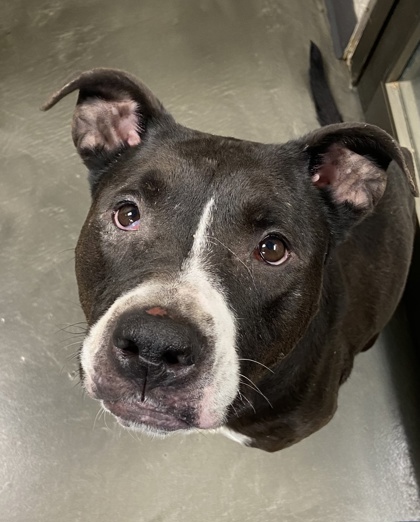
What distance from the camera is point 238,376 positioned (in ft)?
5.48

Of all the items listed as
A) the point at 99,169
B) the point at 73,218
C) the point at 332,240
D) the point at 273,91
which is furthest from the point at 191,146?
the point at 273,91

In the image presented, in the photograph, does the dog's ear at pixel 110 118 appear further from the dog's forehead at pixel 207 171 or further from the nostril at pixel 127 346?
the nostril at pixel 127 346

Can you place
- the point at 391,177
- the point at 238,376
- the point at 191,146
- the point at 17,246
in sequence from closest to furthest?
the point at 238,376, the point at 191,146, the point at 391,177, the point at 17,246

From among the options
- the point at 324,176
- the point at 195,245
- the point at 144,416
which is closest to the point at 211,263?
the point at 195,245

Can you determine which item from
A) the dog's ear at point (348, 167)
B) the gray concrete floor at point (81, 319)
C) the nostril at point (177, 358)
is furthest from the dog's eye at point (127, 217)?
the gray concrete floor at point (81, 319)

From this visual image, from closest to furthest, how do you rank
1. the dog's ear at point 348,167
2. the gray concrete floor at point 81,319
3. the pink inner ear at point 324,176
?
the dog's ear at point 348,167
the pink inner ear at point 324,176
the gray concrete floor at point 81,319

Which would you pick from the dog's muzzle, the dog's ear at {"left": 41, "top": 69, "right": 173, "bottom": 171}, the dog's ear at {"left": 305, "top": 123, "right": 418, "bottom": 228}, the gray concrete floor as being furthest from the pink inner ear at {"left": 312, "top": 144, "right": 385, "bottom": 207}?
the gray concrete floor

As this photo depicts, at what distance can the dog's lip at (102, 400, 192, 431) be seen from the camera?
1.59m

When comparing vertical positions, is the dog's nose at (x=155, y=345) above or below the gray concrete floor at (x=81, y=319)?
above

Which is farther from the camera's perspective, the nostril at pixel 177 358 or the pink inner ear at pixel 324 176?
the pink inner ear at pixel 324 176

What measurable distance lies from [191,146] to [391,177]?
120 cm

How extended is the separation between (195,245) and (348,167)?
679mm

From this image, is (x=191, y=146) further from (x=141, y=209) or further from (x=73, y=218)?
(x=73, y=218)

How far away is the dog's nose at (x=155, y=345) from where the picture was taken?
1.41m
